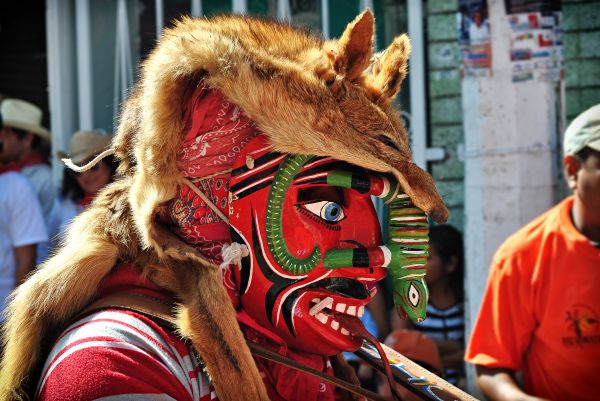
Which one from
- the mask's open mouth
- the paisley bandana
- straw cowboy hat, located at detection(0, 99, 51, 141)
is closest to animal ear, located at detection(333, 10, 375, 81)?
the paisley bandana

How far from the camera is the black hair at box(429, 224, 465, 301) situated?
4.70m

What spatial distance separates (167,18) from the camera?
556 cm

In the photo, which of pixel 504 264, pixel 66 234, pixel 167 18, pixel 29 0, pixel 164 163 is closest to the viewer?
pixel 164 163

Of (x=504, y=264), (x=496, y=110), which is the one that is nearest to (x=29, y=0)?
(x=496, y=110)

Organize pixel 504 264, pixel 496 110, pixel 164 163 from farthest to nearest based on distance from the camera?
pixel 496 110 → pixel 504 264 → pixel 164 163

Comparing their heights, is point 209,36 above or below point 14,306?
above

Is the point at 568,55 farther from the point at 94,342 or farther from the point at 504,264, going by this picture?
the point at 94,342

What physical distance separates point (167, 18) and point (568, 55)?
2650 mm

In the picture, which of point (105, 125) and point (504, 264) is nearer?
point (504, 264)

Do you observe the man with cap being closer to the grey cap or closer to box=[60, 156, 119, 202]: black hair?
box=[60, 156, 119, 202]: black hair

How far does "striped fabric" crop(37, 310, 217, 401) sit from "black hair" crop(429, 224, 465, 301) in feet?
10.1

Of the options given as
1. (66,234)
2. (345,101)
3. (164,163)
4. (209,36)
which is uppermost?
(209,36)

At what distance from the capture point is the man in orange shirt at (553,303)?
3.05 metres

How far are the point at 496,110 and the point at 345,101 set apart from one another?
8.97ft
